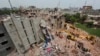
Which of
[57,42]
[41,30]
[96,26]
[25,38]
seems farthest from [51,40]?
[96,26]

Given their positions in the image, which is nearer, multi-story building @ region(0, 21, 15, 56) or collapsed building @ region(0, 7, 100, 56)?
multi-story building @ region(0, 21, 15, 56)

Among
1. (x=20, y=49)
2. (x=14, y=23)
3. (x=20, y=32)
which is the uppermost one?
(x=14, y=23)

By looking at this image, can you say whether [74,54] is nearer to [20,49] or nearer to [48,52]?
[48,52]

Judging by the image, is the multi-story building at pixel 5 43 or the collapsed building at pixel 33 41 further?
the collapsed building at pixel 33 41

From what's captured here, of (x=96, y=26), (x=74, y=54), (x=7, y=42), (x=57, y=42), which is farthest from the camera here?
(x=96, y=26)

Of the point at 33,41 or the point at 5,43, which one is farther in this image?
the point at 33,41

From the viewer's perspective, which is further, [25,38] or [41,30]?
[41,30]

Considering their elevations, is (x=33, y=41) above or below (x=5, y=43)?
below

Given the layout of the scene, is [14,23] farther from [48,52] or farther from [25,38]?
[48,52]

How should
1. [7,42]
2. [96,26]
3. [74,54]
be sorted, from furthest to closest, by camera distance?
[96,26] → [74,54] → [7,42]

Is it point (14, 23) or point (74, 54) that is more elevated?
point (14, 23)
